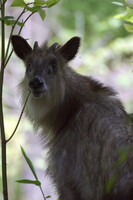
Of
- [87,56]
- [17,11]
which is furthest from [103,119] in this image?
[17,11]

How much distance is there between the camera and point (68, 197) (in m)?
3.18

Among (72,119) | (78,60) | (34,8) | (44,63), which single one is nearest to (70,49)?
(44,63)

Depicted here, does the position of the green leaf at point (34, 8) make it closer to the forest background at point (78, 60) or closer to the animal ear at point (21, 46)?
the animal ear at point (21, 46)

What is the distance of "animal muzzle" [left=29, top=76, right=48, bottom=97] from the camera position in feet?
9.56

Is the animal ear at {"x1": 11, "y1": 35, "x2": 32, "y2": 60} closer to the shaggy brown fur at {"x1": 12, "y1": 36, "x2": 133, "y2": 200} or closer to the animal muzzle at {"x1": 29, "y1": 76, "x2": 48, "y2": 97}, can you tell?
the shaggy brown fur at {"x1": 12, "y1": 36, "x2": 133, "y2": 200}

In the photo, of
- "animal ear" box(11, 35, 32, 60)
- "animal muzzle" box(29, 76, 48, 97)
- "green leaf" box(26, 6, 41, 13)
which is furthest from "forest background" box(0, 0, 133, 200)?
"green leaf" box(26, 6, 41, 13)

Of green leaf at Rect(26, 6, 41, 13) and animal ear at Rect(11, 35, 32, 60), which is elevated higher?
green leaf at Rect(26, 6, 41, 13)

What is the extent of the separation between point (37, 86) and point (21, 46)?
564mm

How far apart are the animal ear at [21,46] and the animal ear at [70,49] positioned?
261mm

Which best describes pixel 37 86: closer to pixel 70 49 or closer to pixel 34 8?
pixel 70 49

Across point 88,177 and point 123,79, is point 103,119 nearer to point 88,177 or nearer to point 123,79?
point 88,177

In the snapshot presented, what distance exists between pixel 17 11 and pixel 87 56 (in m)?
1.85

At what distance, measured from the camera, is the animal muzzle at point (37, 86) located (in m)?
2.91

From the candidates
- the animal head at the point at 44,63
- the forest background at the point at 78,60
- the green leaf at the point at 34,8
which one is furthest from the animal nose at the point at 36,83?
the forest background at the point at 78,60
